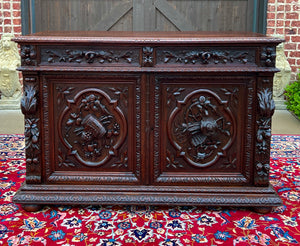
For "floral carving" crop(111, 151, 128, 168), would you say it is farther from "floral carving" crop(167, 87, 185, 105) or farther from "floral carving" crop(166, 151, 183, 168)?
"floral carving" crop(167, 87, 185, 105)

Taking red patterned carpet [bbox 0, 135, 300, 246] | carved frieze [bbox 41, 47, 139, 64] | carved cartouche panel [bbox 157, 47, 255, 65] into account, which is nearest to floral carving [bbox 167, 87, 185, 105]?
carved cartouche panel [bbox 157, 47, 255, 65]

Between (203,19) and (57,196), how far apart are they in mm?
3858

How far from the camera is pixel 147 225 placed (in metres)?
2.23

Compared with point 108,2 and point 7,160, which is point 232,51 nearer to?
point 7,160


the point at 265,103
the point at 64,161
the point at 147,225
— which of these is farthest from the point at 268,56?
the point at 64,161

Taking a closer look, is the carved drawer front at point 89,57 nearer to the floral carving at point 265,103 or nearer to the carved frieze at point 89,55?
the carved frieze at point 89,55

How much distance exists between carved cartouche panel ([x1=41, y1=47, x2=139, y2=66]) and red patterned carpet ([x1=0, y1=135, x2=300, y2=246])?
84 centimetres

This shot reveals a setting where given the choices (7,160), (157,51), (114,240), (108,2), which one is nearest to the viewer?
(114,240)

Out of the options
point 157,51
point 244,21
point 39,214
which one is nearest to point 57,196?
point 39,214

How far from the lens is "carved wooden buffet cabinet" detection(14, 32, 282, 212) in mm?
2268

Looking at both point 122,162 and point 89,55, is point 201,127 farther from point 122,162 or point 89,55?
point 89,55

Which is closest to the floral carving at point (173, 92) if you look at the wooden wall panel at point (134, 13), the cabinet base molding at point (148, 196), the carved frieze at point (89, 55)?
the carved frieze at point (89, 55)

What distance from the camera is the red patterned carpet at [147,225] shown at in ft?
6.82

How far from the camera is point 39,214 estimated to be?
2.35 m
